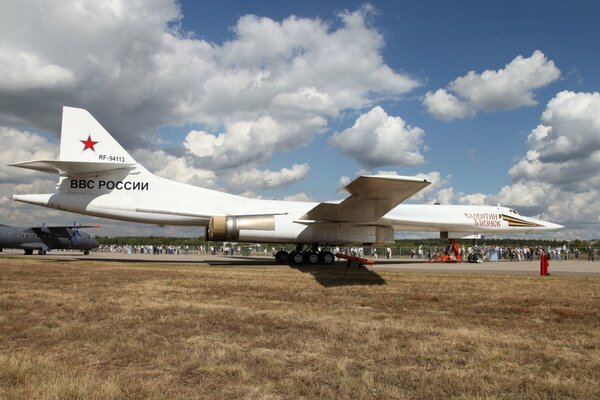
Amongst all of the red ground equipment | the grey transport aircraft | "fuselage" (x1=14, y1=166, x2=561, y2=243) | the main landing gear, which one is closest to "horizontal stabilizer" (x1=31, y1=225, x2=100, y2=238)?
the grey transport aircraft

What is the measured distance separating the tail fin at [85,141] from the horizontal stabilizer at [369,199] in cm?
868

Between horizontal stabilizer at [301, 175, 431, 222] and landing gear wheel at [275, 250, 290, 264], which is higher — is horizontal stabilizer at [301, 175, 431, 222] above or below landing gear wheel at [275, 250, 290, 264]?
above

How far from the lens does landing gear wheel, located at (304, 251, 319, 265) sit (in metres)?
20.2

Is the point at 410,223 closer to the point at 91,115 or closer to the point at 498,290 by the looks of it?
the point at 498,290

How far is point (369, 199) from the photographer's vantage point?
16.1 m

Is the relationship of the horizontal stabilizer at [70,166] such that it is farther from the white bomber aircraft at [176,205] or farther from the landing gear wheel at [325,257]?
the landing gear wheel at [325,257]

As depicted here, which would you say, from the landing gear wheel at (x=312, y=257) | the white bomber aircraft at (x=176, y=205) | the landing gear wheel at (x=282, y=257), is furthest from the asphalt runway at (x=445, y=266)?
the white bomber aircraft at (x=176, y=205)

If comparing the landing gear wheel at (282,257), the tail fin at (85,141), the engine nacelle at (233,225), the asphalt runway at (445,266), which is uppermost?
the tail fin at (85,141)

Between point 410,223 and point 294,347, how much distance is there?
58.9ft

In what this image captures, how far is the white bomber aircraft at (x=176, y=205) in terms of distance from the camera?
18.4 meters

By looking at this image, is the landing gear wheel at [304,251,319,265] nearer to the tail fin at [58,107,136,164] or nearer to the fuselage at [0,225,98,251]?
Answer: the tail fin at [58,107,136,164]

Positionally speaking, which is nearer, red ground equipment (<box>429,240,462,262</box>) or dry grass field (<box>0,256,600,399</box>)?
dry grass field (<box>0,256,600,399</box>)

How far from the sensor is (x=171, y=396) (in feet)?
11.1

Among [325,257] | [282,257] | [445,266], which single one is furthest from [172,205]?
[445,266]
